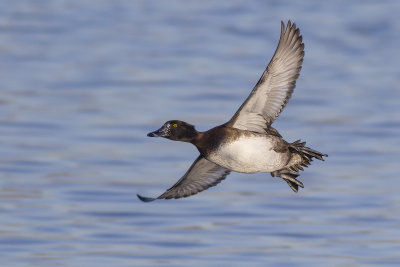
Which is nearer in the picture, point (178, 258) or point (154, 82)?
point (178, 258)

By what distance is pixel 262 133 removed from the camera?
376 inches

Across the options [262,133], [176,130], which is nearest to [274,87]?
[262,133]

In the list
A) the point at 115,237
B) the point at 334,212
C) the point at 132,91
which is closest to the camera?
the point at 115,237

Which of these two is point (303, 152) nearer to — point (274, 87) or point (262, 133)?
point (262, 133)

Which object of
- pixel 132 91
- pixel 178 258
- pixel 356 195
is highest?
pixel 132 91

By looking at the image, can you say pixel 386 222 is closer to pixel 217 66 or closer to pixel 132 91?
pixel 132 91

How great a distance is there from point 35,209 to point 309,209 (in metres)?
3.58

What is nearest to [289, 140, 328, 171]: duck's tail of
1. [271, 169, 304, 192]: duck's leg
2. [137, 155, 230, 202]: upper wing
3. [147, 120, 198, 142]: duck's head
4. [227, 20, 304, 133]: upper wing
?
[271, 169, 304, 192]: duck's leg

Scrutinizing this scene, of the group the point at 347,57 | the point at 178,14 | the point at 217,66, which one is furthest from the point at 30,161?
the point at 178,14

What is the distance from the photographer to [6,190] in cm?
1609

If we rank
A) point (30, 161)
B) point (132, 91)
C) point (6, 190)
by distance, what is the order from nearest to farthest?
point (6, 190) < point (30, 161) < point (132, 91)

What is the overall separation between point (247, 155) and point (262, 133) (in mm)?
339

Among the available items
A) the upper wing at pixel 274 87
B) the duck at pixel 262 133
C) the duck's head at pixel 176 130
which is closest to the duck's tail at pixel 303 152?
the duck at pixel 262 133

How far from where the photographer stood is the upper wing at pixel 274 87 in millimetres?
9549
